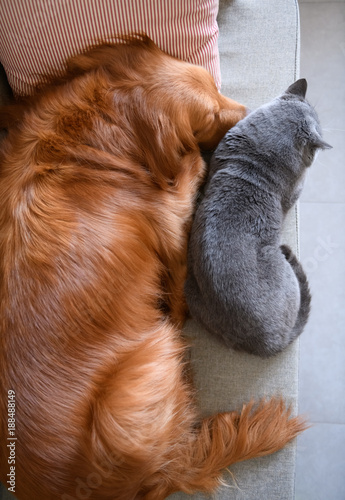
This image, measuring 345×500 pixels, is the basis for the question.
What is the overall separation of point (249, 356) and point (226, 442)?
21cm

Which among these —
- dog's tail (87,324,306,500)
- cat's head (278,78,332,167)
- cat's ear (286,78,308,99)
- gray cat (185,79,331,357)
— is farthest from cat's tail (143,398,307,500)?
cat's ear (286,78,308,99)

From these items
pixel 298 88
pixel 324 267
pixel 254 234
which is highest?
pixel 298 88

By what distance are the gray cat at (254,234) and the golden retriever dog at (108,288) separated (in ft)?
0.23

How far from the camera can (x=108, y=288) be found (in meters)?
1.00

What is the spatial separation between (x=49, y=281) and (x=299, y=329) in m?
0.63

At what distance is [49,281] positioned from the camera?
95 cm

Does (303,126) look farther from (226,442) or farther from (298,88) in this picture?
(226,442)

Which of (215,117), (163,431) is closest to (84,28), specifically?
(215,117)

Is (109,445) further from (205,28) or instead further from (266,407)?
(205,28)

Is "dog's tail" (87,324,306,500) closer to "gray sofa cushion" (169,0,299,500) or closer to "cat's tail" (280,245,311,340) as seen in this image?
"gray sofa cushion" (169,0,299,500)

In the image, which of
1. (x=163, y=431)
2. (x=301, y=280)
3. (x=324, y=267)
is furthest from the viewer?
(x=324, y=267)

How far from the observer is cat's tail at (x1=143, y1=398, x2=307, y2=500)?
1.03 meters

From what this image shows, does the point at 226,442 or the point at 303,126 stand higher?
the point at 303,126

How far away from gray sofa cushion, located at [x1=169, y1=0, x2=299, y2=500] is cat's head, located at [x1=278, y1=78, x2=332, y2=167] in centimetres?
11
